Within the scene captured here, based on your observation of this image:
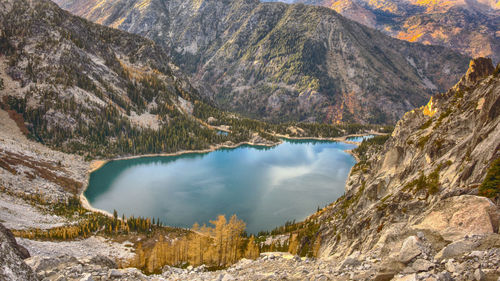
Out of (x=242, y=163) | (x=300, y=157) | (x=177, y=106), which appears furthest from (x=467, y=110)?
(x=177, y=106)

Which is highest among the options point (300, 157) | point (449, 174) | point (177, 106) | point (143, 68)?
point (143, 68)

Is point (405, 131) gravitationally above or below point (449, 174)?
above

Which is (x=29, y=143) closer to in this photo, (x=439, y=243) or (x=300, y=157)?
(x=300, y=157)

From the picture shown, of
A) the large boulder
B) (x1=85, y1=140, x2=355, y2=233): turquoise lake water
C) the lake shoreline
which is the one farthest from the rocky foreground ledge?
the lake shoreline

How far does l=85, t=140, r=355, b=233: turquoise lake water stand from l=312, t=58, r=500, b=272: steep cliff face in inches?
1291

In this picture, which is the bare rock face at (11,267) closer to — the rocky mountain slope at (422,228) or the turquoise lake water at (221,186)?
the rocky mountain slope at (422,228)

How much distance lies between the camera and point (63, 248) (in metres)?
40.2

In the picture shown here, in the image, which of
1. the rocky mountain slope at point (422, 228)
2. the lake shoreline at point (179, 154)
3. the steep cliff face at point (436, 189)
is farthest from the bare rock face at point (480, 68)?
the lake shoreline at point (179, 154)

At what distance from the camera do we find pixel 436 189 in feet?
72.5

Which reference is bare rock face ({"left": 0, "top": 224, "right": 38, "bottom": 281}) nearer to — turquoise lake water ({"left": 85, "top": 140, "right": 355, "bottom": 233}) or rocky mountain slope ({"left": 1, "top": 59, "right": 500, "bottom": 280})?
rocky mountain slope ({"left": 1, "top": 59, "right": 500, "bottom": 280})

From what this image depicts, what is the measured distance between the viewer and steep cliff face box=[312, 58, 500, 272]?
13.5 m

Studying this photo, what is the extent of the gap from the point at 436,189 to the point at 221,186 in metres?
74.0

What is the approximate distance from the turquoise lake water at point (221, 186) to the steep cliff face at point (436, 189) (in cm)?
3280

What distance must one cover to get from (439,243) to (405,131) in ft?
126
